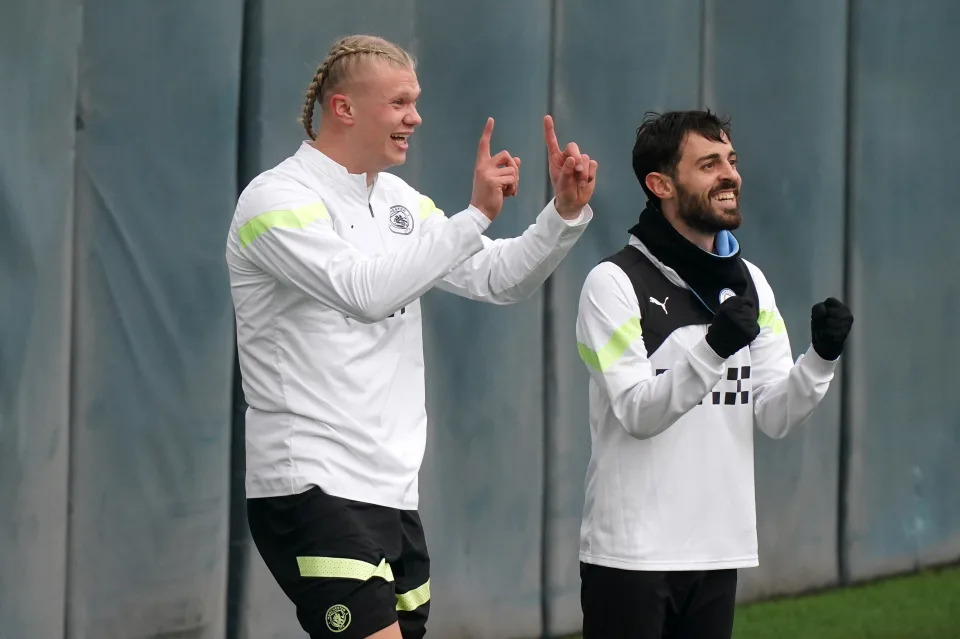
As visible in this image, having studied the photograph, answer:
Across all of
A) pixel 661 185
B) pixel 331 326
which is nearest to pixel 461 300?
pixel 661 185

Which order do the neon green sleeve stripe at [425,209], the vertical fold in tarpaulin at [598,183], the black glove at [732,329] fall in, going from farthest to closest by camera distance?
the vertical fold in tarpaulin at [598,183] → the neon green sleeve stripe at [425,209] → the black glove at [732,329]

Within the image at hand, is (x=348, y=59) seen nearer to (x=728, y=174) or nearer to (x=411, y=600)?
(x=728, y=174)

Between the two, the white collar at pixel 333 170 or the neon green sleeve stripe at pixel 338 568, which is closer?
the neon green sleeve stripe at pixel 338 568

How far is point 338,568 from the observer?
323 centimetres

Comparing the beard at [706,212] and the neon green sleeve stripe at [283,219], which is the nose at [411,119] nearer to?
the neon green sleeve stripe at [283,219]

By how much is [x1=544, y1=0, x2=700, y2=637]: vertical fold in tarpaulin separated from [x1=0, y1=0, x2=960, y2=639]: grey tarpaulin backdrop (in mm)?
10

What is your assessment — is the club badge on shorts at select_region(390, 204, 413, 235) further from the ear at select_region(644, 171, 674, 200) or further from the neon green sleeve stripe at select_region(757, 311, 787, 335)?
the neon green sleeve stripe at select_region(757, 311, 787, 335)

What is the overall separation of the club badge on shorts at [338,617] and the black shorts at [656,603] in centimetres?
68

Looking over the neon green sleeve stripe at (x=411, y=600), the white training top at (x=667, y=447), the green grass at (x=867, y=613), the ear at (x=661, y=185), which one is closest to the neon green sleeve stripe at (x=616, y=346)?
the white training top at (x=667, y=447)

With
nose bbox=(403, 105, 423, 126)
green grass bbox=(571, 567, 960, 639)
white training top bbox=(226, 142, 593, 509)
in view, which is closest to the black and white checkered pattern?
white training top bbox=(226, 142, 593, 509)

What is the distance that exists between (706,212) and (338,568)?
1.19 metres

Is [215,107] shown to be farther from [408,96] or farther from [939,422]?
[939,422]

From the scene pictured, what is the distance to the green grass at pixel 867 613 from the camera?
225 inches

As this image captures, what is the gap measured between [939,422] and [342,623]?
4.18 metres
